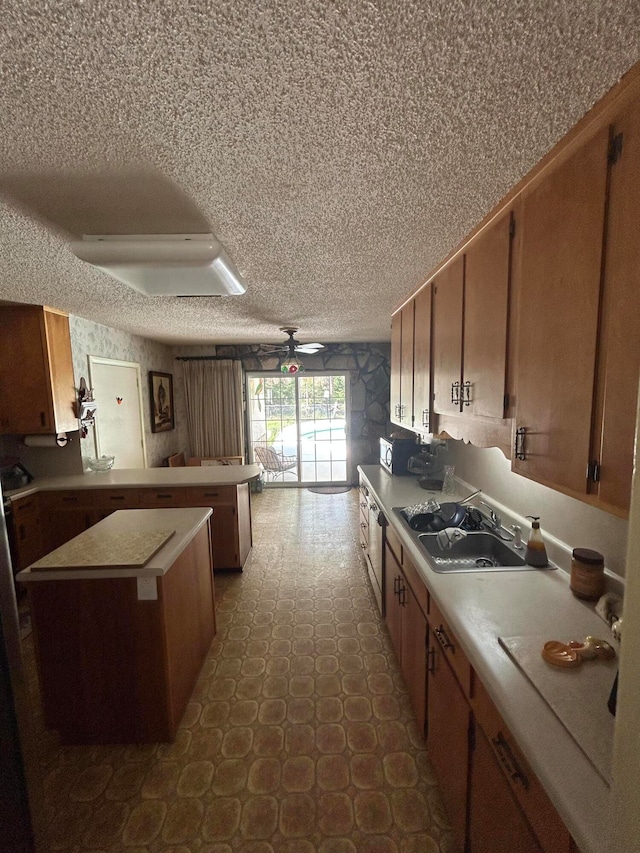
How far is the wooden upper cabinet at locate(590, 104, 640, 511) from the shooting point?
31.2 inches

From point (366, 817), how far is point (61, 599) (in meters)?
1.61

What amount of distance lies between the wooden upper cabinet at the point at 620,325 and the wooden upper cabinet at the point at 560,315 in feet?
0.10

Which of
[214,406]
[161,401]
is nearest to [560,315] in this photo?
[161,401]

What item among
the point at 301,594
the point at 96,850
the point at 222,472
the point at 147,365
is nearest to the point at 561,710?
the point at 96,850

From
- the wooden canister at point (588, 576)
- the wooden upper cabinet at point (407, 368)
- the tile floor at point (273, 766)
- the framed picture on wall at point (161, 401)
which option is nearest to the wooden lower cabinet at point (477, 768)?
the tile floor at point (273, 766)

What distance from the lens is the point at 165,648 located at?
1759 mm

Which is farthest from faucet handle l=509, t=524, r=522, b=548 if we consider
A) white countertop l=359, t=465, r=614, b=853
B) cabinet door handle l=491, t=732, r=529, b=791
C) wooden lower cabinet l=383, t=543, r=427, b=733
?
cabinet door handle l=491, t=732, r=529, b=791

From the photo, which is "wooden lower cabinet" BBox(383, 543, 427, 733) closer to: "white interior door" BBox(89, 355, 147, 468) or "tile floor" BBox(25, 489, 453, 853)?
"tile floor" BBox(25, 489, 453, 853)

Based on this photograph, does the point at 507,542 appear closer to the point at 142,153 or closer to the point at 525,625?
the point at 525,625

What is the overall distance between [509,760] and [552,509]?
1.10 meters

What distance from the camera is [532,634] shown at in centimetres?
117

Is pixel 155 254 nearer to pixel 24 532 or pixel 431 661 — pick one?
pixel 431 661

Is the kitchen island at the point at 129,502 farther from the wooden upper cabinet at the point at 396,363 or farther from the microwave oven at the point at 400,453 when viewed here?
the wooden upper cabinet at the point at 396,363

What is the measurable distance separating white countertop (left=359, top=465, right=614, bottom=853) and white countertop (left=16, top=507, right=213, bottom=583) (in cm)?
123
